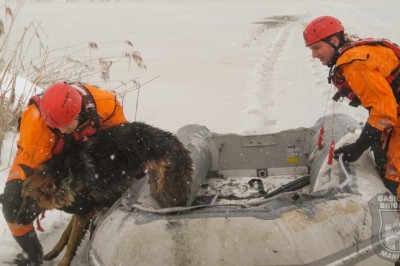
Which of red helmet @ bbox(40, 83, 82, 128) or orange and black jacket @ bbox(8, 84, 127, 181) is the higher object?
red helmet @ bbox(40, 83, 82, 128)

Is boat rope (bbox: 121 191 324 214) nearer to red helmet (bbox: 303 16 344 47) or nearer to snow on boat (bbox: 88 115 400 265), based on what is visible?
snow on boat (bbox: 88 115 400 265)

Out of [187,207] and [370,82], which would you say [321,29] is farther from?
[187,207]

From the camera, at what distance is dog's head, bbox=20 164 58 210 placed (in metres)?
3.16

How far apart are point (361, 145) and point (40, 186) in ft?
6.93

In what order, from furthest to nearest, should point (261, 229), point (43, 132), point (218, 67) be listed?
point (218, 67) → point (43, 132) → point (261, 229)

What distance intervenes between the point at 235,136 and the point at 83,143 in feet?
6.17

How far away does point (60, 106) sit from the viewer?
3105mm

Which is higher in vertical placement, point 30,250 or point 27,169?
point 27,169

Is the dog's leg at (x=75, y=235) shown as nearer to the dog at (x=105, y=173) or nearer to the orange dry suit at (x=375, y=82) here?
the dog at (x=105, y=173)

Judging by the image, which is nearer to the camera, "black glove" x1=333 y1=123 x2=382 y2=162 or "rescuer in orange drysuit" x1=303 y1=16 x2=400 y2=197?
"rescuer in orange drysuit" x1=303 y1=16 x2=400 y2=197

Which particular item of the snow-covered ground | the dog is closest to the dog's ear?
the dog

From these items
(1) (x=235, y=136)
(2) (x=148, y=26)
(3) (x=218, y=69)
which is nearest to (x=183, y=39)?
(2) (x=148, y=26)

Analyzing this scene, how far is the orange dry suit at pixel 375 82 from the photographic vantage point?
326 centimetres

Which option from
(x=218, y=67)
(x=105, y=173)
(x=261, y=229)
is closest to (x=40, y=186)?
(x=105, y=173)
